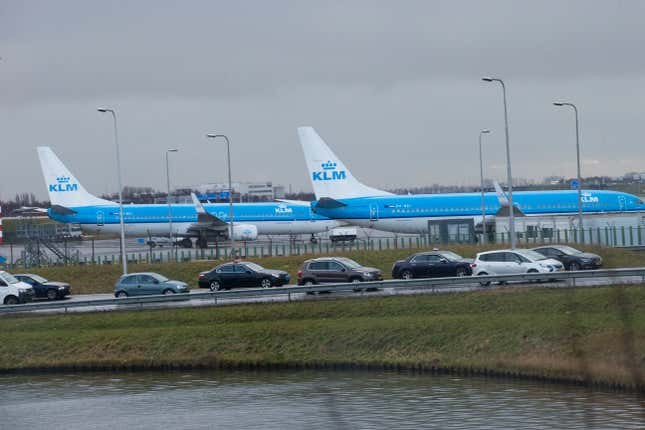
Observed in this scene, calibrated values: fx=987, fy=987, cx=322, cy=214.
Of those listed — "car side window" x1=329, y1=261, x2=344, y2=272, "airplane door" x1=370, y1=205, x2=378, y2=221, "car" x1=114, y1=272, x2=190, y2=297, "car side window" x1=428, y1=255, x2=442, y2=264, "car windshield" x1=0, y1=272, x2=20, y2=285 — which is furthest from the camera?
"airplane door" x1=370, y1=205, x2=378, y2=221

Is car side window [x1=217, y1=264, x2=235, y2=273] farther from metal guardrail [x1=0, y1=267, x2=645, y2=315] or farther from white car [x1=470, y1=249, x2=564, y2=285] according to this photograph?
white car [x1=470, y1=249, x2=564, y2=285]

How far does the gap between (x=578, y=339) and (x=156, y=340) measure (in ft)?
55.4

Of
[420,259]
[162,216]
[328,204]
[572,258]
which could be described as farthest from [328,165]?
[572,258]

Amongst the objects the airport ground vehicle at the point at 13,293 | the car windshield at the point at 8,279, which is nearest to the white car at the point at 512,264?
the airport ground vehicle at the point at 13,293

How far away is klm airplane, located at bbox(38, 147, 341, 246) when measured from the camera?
8800 centimetres

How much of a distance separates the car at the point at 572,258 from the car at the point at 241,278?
1305 cm

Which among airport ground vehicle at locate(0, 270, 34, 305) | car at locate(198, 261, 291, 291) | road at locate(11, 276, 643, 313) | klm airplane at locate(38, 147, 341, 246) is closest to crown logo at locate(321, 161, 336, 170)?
klm airplane at locate(38, 147, 341, 246)

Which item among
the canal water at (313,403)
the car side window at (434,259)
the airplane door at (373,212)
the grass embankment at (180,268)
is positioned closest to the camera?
the canal water at (313,403)

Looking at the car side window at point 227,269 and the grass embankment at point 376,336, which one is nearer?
the grass embankment at point 376,336

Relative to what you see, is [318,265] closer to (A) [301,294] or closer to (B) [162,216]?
(A) [301,294]

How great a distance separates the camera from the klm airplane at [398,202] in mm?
79000

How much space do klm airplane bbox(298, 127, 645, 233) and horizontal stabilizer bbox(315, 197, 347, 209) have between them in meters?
0.15

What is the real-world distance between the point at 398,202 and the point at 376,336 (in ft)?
142

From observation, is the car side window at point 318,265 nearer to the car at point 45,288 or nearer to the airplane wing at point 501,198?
the car at point 45,288
